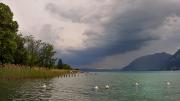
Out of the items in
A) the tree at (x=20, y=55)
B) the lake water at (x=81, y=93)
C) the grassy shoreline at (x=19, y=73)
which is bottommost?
the lake water at (x=81, y=93)

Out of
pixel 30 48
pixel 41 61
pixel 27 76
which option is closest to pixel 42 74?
pixel 27 76

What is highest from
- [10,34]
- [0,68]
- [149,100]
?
[10,34]

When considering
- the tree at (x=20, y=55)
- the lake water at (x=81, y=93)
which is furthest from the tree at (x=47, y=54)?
the lake water at (x=81, y=93)

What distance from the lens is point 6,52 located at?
94062 millimetres

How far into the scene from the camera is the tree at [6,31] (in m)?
90.6

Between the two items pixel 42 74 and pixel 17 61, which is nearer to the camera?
pixel 42 74

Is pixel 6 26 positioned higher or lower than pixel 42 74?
higher

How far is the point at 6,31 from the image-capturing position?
90.4 meters

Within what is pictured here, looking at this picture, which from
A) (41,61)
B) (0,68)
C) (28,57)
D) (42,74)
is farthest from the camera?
(41,61)

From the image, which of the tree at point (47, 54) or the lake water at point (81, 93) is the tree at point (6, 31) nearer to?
the lake water at point (81, 93)

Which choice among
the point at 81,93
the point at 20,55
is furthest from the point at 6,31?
the point at 81,93

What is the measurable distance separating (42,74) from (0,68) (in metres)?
31.8

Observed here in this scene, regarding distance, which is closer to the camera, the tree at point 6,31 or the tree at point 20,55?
the tree at point 6,31

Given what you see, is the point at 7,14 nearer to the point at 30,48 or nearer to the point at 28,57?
the point at 28,57
